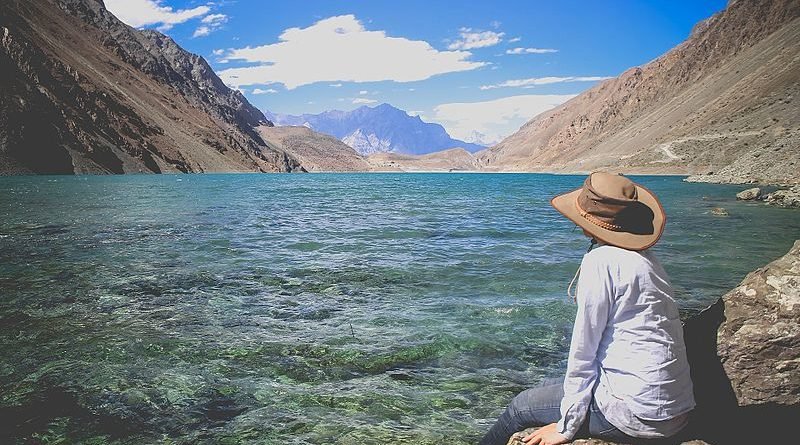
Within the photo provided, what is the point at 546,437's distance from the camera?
12.6 feet

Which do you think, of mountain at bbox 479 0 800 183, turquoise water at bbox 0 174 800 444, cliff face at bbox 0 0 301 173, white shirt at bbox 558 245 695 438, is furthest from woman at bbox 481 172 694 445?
cliff face at bbox 0 0 301 173

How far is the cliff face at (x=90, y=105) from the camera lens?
277 feet

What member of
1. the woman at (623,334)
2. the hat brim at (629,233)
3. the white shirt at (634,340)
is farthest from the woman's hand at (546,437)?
the hat brim at (629,233)

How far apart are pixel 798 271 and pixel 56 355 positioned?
31.0ft

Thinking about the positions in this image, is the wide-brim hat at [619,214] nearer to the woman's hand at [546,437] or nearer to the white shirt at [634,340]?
the white shirt at [634,340]

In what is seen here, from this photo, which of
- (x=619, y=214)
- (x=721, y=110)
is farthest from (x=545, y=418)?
(x=721, y=110)

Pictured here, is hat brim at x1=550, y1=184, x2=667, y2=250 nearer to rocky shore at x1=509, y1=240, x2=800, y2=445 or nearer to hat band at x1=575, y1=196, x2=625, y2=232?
hat band at x1=575, y1=196, x2=625, y2=232

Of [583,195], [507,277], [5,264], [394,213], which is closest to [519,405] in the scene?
[583,195]

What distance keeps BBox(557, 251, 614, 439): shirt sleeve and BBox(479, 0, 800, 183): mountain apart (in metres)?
58.9

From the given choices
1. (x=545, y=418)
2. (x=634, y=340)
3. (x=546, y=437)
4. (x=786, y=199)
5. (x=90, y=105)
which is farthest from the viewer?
(x=90, y=105)

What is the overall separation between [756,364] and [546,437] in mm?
1947

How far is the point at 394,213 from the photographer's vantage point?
104 feet

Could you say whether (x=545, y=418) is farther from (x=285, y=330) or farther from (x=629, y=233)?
(x=285, y=330)

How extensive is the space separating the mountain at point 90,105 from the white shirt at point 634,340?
→ 97.5 m
